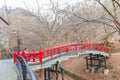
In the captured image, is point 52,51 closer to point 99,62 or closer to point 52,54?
point 52,54

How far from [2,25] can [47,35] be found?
539 inches

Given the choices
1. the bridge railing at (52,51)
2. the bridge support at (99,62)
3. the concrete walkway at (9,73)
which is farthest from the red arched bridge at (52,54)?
the bridge support at (99,62)

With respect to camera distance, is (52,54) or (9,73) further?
(52,54)

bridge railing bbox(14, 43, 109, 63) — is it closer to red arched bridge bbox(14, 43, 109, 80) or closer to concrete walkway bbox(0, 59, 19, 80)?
red arched bridge bbox(14, 43, 109, 80)

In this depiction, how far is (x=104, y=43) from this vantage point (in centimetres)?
3369

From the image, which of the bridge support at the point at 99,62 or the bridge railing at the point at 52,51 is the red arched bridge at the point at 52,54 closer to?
the bridge railing at the point at 52,51

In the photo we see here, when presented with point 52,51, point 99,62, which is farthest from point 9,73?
point 99,62

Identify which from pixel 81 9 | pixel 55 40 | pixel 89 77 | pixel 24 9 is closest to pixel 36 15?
pixel 24 9

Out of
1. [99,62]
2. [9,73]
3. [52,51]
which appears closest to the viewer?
[9,73]

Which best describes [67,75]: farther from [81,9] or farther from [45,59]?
[45,59]

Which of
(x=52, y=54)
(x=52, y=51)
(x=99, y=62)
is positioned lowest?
(x=99, y=62)

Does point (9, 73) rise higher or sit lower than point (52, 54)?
lower

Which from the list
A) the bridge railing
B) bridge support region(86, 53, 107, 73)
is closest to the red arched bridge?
the bridge railing

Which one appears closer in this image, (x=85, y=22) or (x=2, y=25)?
(x=85, y=22)
